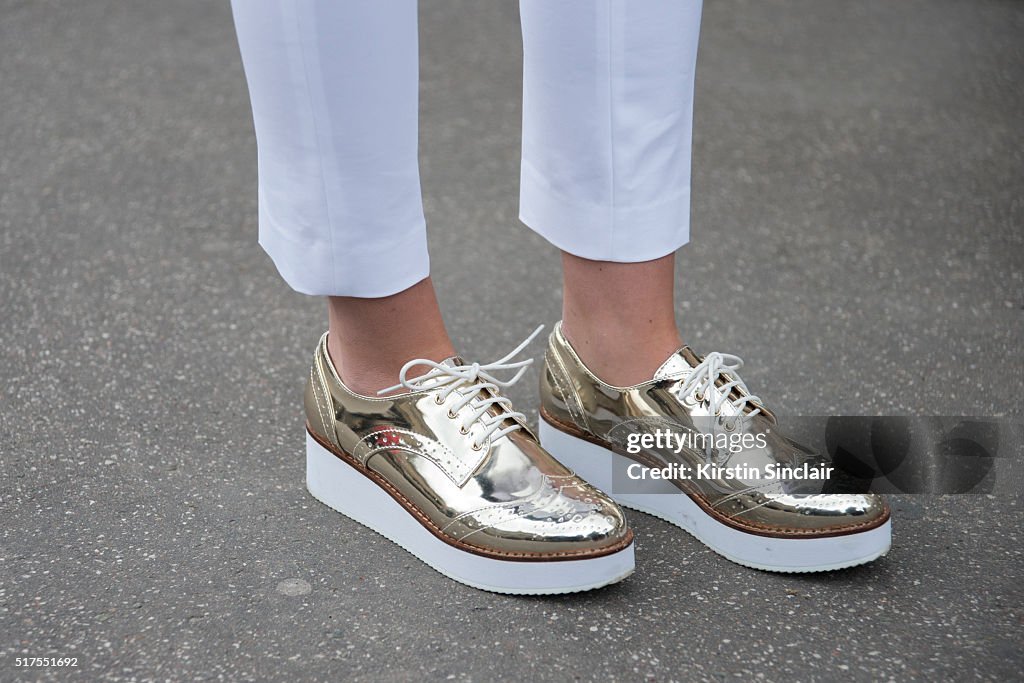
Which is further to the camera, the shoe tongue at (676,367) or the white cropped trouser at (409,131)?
the shoe tongue at (676,367)

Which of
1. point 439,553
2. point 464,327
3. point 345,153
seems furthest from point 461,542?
point 464,327

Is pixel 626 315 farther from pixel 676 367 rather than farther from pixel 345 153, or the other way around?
pixel 345 153

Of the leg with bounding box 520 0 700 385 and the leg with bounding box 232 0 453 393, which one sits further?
the leg with bounding box 520 0 700 385

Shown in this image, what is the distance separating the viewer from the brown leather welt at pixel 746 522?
0.93 metres

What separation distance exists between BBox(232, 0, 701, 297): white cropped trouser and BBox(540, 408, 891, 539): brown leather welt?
18 cm

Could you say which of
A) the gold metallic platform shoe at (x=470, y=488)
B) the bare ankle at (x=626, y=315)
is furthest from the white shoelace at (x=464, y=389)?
the bare ankle at (x=626, y=315)

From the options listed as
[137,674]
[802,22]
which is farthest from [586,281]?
[802,22]

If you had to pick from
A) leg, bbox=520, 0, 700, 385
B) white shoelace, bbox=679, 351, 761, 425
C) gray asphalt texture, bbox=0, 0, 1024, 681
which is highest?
leg, bbox=520, 0, 700, 385

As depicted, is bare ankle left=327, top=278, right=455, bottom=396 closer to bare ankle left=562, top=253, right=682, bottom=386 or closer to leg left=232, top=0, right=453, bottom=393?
leg left=232, top=0, right=453, bottom=393

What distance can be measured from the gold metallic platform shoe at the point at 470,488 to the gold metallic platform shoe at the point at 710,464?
9cm

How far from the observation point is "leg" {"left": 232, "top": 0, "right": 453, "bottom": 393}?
83 centimetres

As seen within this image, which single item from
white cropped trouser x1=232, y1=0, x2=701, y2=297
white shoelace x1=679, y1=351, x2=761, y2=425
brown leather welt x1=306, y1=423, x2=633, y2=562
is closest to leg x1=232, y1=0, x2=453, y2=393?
white cropped trouser x1=232, y1=0, x2=701, y2=297

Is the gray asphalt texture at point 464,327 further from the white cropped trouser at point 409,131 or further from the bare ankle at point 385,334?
the white cropped trouser at point 409,131

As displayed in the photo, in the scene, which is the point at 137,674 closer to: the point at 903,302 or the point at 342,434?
the point at 342,434
